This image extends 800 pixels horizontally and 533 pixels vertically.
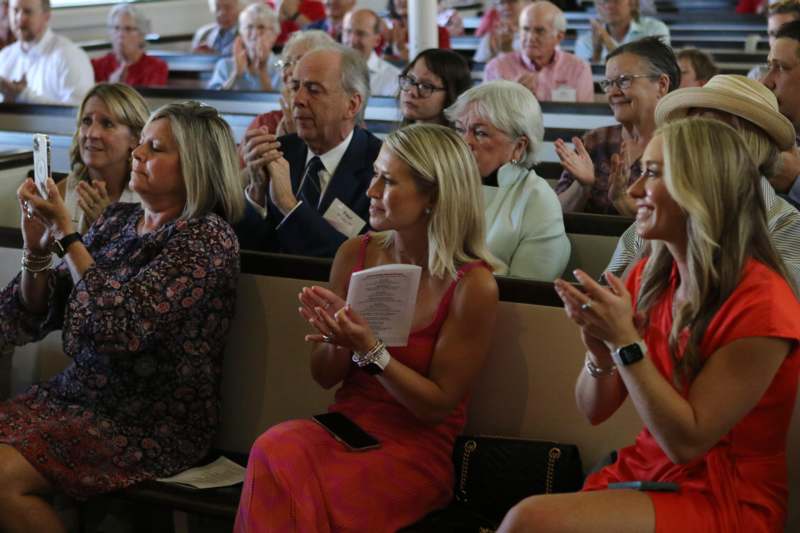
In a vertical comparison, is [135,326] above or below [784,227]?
below

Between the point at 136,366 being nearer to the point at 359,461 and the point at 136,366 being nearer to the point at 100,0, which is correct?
the point at 359,461

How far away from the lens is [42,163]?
2.83 meters

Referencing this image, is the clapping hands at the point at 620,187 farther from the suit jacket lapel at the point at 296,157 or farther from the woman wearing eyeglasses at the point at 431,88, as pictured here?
the suit jacket lapel at the point at 296,157

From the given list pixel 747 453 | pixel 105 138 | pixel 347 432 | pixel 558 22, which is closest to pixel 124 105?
pixel 105 138

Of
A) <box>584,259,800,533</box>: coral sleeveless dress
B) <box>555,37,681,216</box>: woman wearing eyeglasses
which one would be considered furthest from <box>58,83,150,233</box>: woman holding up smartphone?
<box>584,259,800,533</box>: coral sleeveless dress

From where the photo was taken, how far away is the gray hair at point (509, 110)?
3377mm

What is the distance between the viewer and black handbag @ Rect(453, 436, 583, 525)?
245 centimetres

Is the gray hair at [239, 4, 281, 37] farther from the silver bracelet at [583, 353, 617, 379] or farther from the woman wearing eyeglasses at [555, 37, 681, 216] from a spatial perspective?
the silver bracelet at [583, 353, 617, 379]

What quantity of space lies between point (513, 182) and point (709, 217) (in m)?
1.37

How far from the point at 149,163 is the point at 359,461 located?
0.91 m

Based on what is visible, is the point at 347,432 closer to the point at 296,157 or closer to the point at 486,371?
the point at 486,371

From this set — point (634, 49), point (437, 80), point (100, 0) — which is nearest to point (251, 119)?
point (437, 80)

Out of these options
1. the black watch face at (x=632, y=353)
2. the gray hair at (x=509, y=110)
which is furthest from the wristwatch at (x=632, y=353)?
the gray hair at (x=509, y=110)

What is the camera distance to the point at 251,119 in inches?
207
